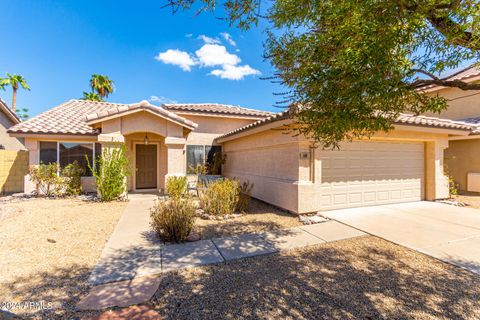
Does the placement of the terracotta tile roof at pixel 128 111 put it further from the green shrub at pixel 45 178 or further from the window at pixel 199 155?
the green shrub at pixel 45 178

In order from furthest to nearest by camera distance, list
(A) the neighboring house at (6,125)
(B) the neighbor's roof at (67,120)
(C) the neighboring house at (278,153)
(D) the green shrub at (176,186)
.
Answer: (A) the neighboring house at (6,125)
(B) the neighbor's roof at (67,120)
(D) the green shrub at (176,186)
(C) the neighboring house at (278,153)

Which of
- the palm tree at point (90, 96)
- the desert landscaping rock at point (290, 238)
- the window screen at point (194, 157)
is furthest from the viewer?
the palm tree at point (90, 96)

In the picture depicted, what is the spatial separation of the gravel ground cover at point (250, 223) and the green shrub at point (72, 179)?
26.9 ft

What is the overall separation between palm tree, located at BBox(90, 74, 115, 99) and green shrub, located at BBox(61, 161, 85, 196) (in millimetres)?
21468

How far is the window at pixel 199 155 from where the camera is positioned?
561 inches

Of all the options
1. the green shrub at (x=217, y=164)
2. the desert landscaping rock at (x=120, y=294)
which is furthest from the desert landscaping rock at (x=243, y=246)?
the green shrub at (x=217, y=164)

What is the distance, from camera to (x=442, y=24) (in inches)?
127

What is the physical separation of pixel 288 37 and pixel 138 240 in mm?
6087

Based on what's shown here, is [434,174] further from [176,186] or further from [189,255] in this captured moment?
[176,186]

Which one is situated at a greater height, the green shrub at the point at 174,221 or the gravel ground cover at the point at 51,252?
the green shrub at the point at 174,221

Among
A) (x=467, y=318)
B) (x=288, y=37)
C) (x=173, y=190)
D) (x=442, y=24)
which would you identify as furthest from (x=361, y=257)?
(x=173, y=190)

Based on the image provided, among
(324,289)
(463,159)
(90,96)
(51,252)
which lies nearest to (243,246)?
(324,289)

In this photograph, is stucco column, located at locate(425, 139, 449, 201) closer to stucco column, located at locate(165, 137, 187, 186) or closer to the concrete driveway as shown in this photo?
the concrete driveway

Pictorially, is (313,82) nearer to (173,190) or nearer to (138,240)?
(138,240)
